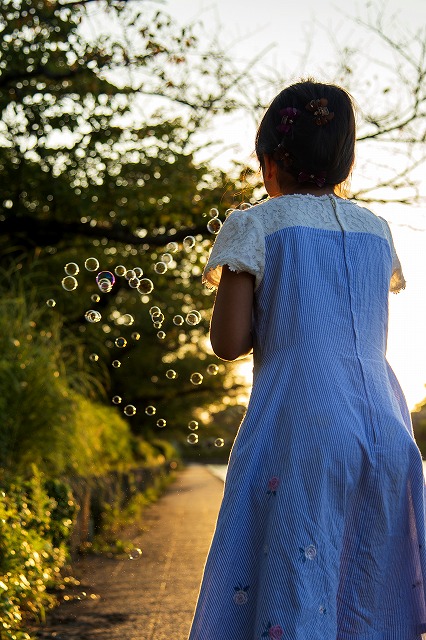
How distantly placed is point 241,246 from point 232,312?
151 millimetres

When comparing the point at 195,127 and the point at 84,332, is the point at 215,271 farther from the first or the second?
the point at 84,332

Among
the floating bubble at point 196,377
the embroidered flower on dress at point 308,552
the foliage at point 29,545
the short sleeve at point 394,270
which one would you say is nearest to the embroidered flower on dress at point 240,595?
the embroidered flower on dress at point 308,552

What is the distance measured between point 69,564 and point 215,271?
481cm

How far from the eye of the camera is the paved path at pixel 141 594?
4.80 meters

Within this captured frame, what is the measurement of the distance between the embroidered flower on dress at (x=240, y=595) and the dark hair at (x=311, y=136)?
966mm

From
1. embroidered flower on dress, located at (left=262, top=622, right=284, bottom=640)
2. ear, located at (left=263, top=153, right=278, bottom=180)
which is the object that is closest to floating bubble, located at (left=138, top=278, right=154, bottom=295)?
ear, located at (left=263, top=153, right=278, bottom=180)

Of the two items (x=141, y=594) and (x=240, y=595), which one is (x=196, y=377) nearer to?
(x=141, y=594)

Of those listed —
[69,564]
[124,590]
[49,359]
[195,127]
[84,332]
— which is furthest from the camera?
[84,332]

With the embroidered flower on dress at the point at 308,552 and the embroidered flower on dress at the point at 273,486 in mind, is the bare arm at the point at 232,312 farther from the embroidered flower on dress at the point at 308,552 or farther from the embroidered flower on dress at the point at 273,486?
the embroidered flower on dress at the point at 308,552

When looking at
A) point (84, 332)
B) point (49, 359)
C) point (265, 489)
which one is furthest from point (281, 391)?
point (84, 332)

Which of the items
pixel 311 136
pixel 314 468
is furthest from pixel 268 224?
pixel 314 468

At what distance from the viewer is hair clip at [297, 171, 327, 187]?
90.5 inches

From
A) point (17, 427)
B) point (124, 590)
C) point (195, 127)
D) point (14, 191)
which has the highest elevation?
point (195, 127)

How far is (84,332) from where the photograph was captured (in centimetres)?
1271
